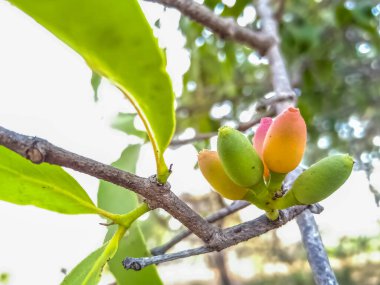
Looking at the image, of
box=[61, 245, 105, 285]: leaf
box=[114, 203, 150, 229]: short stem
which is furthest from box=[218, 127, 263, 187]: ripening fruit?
box=[61, 245, 105, 285]: leaf

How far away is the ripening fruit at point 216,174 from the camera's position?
63 centimetres

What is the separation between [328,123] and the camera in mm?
2770

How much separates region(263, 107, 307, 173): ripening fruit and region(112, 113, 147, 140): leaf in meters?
0.60

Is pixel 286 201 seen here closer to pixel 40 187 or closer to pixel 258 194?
pixel 258 194

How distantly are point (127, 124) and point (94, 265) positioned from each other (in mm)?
629

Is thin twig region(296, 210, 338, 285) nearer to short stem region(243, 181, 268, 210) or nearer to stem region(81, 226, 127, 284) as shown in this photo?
short stem region(243, 181, 268, 210)

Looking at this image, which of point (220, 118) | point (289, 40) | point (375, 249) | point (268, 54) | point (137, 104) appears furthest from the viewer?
point (375, 249)

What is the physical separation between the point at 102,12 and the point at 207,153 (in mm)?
264

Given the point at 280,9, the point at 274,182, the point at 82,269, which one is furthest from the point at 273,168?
the point at 280,9

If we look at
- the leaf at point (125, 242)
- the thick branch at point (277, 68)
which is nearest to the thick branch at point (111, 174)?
the leaf at point (125, 242)

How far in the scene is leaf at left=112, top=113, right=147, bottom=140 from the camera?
1.19 m

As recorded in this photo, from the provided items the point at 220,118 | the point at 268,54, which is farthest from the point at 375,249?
the point at 268,54

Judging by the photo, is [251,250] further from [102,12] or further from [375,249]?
[102,12]

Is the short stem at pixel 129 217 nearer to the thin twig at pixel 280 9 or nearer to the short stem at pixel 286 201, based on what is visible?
the short stem at pixel 286 201
